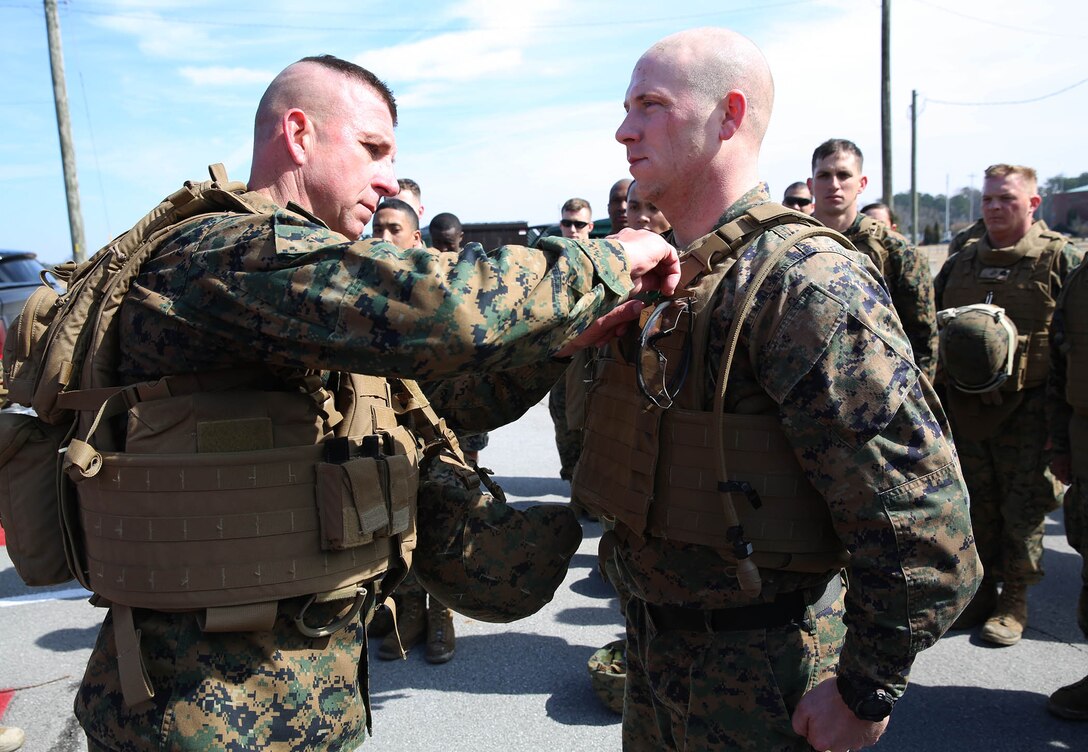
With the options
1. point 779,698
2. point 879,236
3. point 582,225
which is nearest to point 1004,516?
point 879,236

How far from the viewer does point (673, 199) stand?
2.14 meters

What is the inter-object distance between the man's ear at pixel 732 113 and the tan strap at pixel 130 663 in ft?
5.97

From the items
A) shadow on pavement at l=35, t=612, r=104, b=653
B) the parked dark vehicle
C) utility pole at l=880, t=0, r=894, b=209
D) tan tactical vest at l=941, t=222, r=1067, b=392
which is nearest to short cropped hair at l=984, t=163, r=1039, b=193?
tan tactical vest at l=941, t=222, r=1067, b=392

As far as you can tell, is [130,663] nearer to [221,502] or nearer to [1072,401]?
[221,502]

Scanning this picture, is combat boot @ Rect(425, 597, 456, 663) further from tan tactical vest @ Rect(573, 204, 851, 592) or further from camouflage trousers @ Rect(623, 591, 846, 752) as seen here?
tan tactical vest @ Rect(573, 204, 851, 592)

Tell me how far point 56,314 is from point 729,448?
1.69 meters

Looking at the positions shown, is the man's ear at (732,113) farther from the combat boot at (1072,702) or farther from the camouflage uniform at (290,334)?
the combat boot at (1072,702)

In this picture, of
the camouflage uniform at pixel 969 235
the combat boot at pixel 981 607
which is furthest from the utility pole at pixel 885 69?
the combat boot at pixel 981 607

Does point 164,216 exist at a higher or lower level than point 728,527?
higher

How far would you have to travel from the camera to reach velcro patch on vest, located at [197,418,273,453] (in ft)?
5.90

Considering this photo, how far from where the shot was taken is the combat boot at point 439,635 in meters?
4.23

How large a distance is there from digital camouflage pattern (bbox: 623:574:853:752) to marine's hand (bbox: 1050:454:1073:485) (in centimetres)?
276

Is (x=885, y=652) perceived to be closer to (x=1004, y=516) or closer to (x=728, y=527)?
(x=728, y=527)

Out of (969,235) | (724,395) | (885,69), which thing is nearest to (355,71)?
(724,395)
